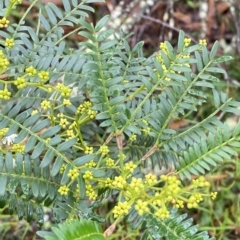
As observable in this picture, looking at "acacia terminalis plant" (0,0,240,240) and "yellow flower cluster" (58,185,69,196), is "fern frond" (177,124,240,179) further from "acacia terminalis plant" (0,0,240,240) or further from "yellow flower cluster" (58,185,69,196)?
"yellow flower cluster" (58,185,69,196)

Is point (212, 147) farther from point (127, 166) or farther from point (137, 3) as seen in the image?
point (137, 3)

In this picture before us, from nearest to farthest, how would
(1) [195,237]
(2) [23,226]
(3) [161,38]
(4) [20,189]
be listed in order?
1. (1) [195,237]
2. (4) [20,189]
3. (2) [23,226]
4. (3) [161,38]

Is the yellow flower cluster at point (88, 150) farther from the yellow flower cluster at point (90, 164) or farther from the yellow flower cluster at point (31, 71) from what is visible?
the yellow flower cluster at point (31, 71)

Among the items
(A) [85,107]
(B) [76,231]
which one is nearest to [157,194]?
(B) [76,231]

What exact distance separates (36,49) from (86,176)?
0.30 metres

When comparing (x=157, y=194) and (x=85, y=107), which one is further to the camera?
(x=85, y=107)

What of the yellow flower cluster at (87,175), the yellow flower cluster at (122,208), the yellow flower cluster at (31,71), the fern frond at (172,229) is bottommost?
the fern frond at (172,229)

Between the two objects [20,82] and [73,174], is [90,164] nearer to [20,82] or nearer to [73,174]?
[73,174]

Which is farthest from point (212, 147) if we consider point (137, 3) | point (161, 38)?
point (137, 3)

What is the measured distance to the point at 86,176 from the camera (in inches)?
29.6

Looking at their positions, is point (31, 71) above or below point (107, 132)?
above

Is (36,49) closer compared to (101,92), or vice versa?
(101,92)

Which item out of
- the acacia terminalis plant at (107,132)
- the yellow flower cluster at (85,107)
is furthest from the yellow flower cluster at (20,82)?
the yellow flower cluster at (85,107)

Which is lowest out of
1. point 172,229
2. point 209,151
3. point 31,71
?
point 172,229
